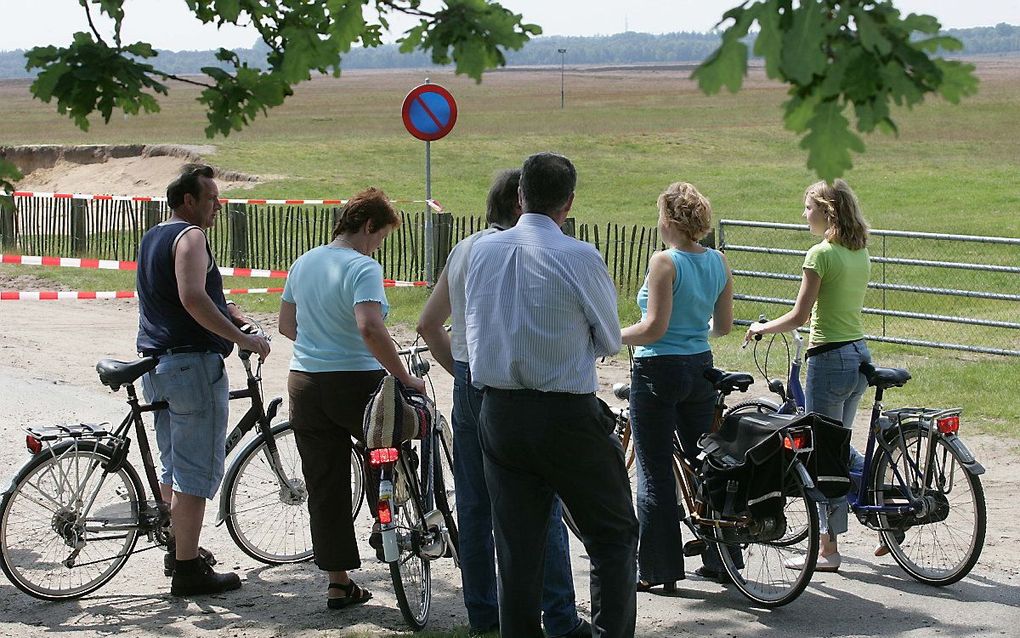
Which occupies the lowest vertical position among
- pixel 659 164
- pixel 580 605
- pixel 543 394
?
pixel 580 605

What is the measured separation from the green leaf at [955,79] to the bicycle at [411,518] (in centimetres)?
306

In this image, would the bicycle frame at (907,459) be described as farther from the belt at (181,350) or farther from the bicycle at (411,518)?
the belt at (181,350)

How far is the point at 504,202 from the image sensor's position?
17.1ft

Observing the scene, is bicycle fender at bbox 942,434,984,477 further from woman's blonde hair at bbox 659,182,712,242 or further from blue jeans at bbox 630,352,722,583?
woman's blonde hair at bbox 659,182,712,242

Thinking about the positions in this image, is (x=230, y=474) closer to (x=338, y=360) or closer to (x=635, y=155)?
(x=338, y=360)

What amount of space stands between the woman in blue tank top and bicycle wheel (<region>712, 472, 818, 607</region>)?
24cm

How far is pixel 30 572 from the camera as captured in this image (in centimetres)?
626

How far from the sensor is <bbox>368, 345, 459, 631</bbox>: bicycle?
5480 mm

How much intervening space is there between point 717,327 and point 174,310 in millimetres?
→ 2394

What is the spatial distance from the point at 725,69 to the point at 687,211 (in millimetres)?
2999

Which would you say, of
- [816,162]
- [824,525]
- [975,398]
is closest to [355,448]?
[824,525]

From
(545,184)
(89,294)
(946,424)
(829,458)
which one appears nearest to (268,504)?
(829,458)

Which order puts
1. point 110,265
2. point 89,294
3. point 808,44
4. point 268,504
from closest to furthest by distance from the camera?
point 808,44
point 268,504
point 89,294
point 110,265

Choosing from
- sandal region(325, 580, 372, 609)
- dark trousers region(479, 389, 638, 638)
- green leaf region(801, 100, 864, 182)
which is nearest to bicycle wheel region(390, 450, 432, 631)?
sandal region(325, 580, 372, 609)
